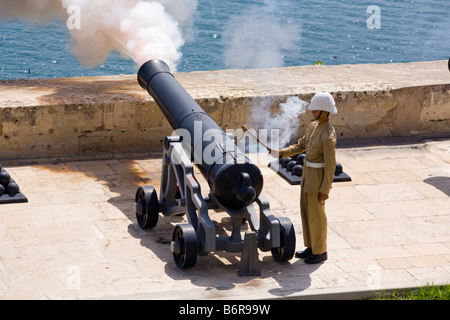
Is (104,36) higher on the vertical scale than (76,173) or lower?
higher

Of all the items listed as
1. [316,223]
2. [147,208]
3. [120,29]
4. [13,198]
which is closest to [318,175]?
[316,223]

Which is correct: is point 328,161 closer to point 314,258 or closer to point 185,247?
point 314,258

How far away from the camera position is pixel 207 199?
7941 mm

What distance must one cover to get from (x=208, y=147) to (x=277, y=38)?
22.1 metres

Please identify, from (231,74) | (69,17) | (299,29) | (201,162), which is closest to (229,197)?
(201,162)

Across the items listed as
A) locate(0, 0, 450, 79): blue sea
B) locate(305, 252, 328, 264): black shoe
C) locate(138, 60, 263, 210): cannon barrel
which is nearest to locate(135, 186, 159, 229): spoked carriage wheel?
locate(138, 60, 263, 210): cannon barrel

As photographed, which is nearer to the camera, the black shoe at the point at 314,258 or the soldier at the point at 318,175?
the soldier at the point at 318,175

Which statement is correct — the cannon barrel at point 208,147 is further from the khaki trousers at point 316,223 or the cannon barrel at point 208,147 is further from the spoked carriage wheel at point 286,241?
the khaki trousers at point 316,223

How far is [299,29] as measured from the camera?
99.3ft

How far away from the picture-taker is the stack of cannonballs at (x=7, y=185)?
28.4 ft

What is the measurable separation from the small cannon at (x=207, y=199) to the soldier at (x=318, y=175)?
0.22m

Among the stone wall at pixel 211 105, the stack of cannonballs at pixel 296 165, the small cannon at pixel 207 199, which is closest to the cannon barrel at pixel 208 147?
the small cannon at pixel 207 199

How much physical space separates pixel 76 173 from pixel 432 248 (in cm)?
383

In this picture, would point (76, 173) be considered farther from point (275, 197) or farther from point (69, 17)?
point (69, 17)
